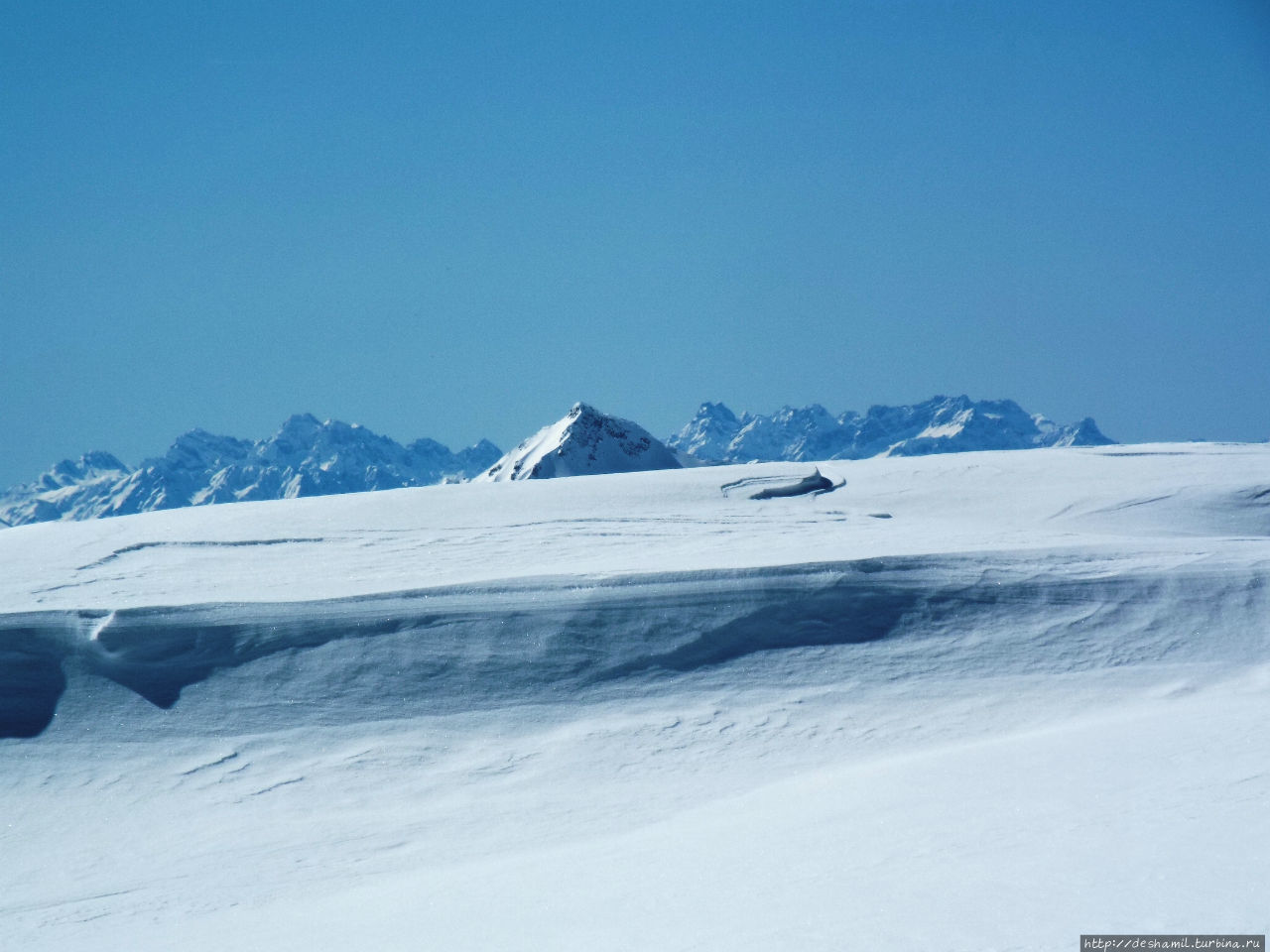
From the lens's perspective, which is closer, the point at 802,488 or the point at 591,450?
the point at 802,488

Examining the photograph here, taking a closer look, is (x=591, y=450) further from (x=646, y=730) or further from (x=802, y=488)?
(x=646, y=730)

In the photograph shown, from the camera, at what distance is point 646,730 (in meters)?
7.02

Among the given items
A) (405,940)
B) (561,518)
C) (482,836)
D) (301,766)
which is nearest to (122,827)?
(301,766)

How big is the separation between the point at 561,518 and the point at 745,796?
5.37 meters

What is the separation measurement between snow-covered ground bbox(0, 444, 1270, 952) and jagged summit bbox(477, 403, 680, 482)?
18962 mm

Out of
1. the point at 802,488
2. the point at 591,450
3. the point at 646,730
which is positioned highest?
the point at 591,450

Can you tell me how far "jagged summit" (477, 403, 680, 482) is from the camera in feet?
98.5

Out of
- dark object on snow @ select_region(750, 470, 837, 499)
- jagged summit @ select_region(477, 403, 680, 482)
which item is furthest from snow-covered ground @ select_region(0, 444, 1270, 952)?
jagged summit @ select_region(477, 403, 680, 482)

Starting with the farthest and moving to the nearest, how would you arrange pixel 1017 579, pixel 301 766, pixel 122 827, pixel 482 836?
pixel 1017 579, pixel 301 766, pixel 122 827, pixel 482 836

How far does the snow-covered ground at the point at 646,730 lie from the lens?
4211 millimetres

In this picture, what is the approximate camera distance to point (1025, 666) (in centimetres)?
749

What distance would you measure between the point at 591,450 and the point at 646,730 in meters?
24.0

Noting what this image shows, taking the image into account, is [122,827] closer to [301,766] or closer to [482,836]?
[301,766]

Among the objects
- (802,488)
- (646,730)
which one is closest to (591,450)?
(802,488)
